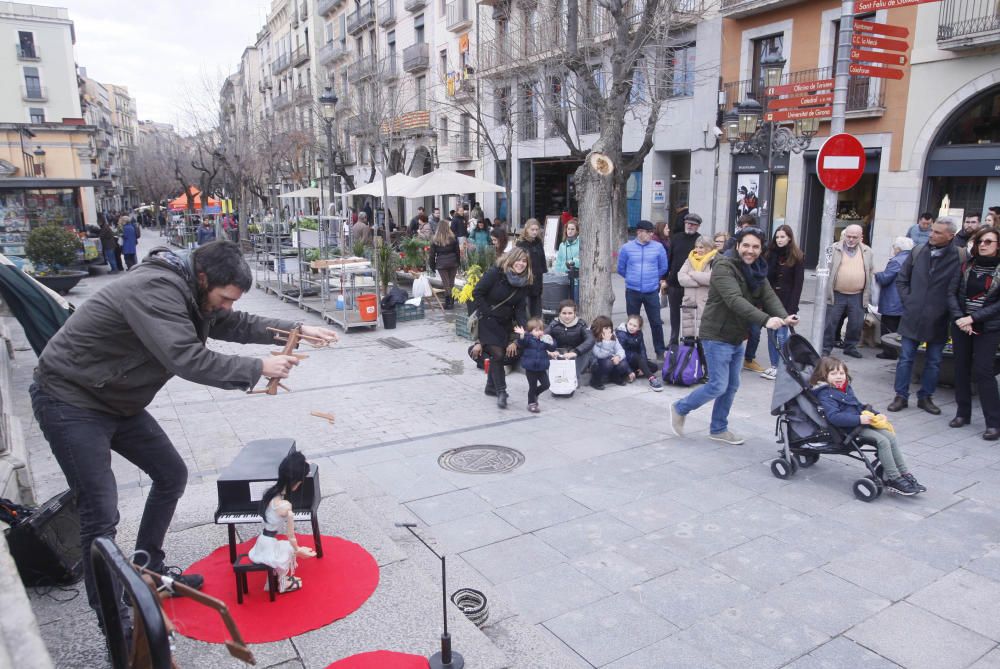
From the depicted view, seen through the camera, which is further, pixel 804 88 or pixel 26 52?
pixel 26 52

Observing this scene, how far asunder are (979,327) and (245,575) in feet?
21.2

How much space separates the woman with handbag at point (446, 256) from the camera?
43.3ft

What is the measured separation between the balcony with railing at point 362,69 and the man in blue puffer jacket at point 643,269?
23.2m

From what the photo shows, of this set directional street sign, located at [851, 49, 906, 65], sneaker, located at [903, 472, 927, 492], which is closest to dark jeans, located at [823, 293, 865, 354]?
directional street sign, located at [851, 49, 906, 65]

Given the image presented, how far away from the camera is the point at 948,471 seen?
18.4 feet

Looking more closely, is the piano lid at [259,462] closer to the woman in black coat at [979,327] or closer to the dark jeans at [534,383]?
the dark jeans at [534,383]

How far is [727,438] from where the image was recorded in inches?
250

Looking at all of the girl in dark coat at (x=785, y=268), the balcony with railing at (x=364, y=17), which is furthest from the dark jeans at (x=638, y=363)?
the balcony with railing at (x=364, y=17)

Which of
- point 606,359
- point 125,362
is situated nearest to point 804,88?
point 606,359

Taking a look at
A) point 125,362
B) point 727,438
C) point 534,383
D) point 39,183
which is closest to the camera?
point 125,362

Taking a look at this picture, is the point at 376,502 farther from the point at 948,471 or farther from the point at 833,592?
the point at 948,471

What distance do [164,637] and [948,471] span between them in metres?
5.90

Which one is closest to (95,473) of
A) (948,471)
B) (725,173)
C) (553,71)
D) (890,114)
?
(948,471)

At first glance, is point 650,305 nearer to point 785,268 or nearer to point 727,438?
point 785,268
